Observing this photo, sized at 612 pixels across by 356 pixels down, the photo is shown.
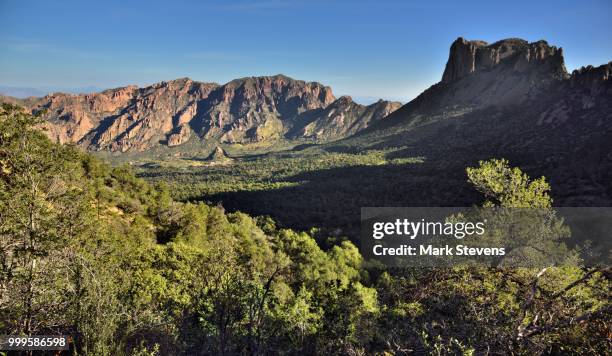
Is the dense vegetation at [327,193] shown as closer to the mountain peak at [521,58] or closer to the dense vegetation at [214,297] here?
the dense vegetation at [214,297]

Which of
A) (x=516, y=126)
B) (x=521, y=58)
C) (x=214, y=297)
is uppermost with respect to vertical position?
(x=521, y=58)

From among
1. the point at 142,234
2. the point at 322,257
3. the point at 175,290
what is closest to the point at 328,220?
the point at 322,257

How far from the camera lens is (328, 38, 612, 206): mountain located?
69000 mm

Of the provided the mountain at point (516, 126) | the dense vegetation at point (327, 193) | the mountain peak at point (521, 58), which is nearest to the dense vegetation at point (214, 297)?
the dense vegetation at point (327, 193)

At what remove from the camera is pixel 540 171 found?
71.1 m

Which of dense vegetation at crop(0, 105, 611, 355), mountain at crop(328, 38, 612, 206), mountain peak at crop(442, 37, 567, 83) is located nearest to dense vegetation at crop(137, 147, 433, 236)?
mountain at crop(328, 38, 612, 206)

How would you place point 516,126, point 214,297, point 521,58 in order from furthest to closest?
point 521,58 < point 516,126 < point 214,297

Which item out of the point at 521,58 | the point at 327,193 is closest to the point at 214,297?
the point at 327,193

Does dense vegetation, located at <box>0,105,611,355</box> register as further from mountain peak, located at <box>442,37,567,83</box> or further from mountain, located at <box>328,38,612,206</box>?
mountain peak, located at <box>442,37,567,83</box>

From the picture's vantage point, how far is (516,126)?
106 metres

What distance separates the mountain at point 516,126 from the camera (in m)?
69.0

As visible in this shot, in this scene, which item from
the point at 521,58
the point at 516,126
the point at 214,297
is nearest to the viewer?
the point at 214,297

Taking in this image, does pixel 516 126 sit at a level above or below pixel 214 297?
above

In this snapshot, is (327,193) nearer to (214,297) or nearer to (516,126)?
(516,126)
